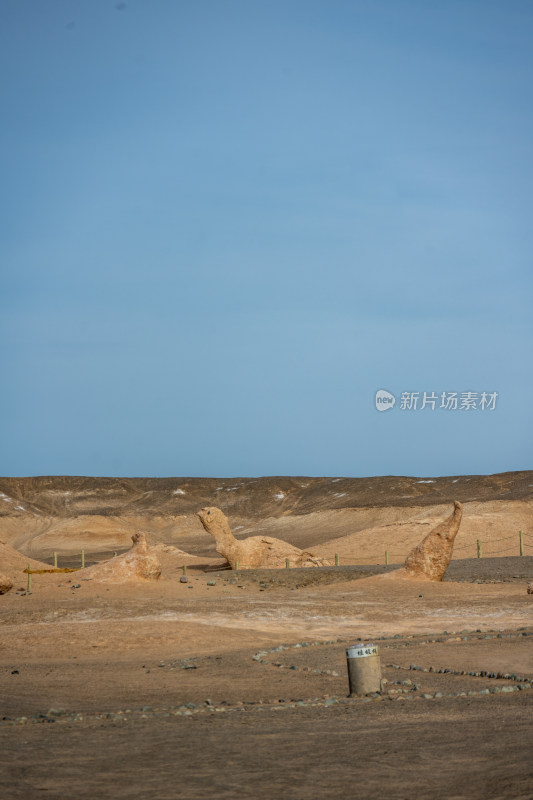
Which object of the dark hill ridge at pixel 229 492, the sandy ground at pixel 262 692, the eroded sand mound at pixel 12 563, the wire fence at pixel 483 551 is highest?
the dark hill ridge at pixel 229 492

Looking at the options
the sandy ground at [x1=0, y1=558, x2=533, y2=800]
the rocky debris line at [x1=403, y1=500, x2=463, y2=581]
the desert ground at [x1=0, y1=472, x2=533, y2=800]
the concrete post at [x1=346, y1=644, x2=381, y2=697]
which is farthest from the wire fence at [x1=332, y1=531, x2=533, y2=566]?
the concrete post at [x1=346, y1=644, x2=381, y2=697]

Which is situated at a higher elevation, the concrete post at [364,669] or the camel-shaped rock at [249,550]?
the camel-shaped rock at [249,550]

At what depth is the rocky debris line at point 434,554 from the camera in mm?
23953

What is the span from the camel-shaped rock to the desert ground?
135 centimetres

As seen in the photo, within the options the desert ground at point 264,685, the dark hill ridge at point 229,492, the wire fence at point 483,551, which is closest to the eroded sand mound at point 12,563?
the desert ground at point 264,685

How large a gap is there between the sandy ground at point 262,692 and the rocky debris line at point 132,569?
23.4 inches

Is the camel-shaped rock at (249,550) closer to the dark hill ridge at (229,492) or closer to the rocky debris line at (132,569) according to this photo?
the rocky debris line at (132,569)

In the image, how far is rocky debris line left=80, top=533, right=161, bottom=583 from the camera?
23359mm

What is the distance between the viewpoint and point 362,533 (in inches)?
1774

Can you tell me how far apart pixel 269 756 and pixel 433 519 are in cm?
4019

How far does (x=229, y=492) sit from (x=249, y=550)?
5664 cm

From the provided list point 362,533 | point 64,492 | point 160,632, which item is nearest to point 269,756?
point 160,632

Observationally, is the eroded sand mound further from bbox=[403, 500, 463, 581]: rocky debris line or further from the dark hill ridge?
the dark hill ridge

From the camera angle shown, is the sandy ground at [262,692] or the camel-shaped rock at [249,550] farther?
the camel-shaped rock at [249,550]
